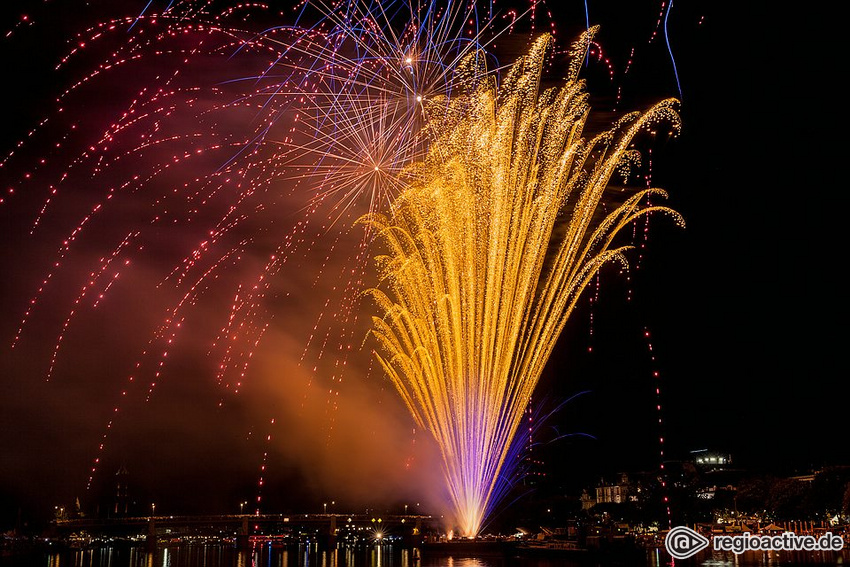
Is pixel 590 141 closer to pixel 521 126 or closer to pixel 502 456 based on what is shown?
pixel 521 126

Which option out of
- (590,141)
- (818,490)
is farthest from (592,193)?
(818,490)

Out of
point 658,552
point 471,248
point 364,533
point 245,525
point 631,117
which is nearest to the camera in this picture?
point 631,117

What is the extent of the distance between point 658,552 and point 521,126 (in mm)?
37890

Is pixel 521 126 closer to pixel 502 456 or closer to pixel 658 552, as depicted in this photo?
pixel 502 456

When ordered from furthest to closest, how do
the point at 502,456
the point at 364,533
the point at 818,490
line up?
the point at 364,533, the point at 818,490, the point at 502,456

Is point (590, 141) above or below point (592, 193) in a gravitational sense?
above

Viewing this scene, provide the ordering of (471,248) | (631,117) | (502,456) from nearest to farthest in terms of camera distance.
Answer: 1. (631,117)
2. (471,248)
3. (502,456)

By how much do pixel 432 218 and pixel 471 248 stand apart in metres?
1.79

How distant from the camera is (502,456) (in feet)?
92.9

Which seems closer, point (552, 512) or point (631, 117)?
point (631, 117)

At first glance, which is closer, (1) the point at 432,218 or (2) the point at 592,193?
(2) the point at 592,193

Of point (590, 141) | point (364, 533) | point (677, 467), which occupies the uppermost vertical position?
point (590, 141)

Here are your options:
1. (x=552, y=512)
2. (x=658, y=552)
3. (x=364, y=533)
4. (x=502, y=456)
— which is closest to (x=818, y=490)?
(x=658, y=552)

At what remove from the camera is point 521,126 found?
23.4m
